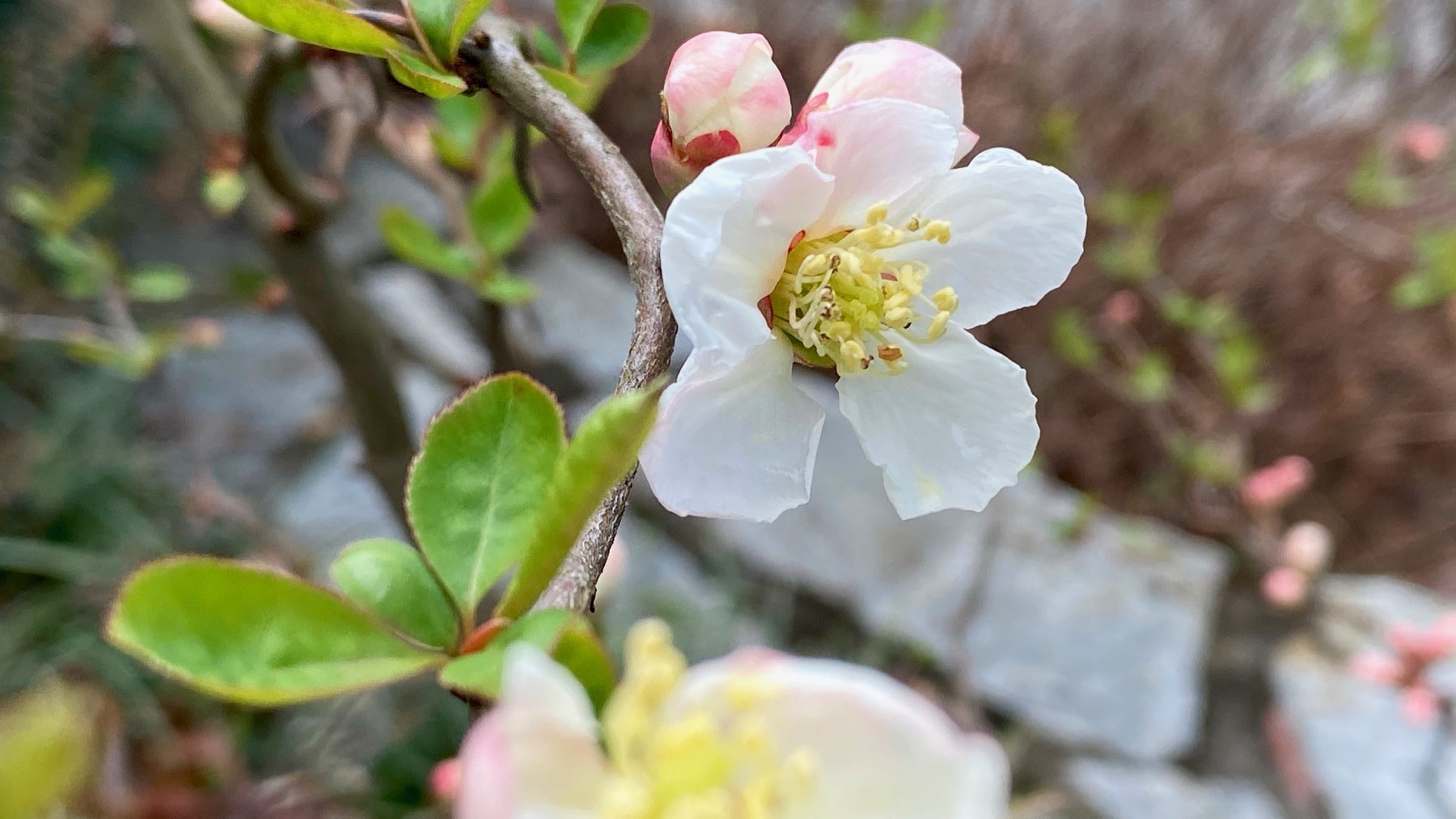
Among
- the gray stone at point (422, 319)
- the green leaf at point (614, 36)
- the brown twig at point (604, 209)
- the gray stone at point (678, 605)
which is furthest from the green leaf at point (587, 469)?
the gray stone at point (422, 319)

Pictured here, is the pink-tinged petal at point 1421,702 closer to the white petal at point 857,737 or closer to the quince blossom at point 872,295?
the quince blossom at point 872,295

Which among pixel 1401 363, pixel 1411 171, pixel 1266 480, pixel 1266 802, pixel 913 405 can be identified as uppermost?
pixel 913 405

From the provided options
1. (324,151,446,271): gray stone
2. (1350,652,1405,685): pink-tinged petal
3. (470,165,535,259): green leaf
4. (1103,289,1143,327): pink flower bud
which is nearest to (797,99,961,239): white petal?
(470,165,535,259): green leaf

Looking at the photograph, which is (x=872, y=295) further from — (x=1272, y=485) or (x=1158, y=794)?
(x=1158, y=794)

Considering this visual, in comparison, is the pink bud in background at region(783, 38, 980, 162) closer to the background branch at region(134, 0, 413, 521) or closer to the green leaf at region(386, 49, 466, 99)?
the green leaf at region(386, 49, 466, 99)

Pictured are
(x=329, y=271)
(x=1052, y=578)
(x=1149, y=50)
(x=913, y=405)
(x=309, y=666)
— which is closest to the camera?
(x=309, y=666)

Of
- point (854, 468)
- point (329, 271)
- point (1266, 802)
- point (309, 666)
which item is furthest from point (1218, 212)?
point (309, 666)

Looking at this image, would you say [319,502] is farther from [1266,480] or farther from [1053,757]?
[1266,480]
